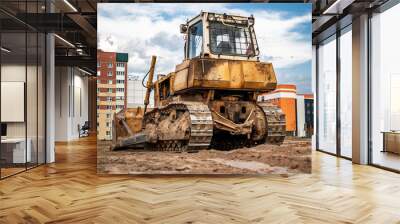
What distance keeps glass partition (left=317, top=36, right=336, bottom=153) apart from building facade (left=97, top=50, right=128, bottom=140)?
5137 millimetres

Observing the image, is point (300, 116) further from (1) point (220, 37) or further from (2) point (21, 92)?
(2) point (21, 92)

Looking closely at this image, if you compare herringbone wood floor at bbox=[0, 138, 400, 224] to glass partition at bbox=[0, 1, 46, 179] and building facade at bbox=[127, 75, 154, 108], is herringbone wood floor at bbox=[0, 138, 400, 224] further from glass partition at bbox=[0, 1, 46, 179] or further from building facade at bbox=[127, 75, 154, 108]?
building facade at bbox=[127, 75, 154, 108]

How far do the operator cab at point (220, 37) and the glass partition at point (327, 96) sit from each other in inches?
146

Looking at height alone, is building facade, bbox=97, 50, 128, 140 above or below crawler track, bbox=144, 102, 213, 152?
above

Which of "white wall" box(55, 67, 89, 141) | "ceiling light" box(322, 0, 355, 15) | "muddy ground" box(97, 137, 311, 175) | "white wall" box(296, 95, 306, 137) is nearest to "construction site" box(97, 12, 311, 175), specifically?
"muddy ground" box(97, 137, 311, 175)

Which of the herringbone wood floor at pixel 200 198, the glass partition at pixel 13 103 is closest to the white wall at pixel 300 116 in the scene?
the herringbone wood floor at pixel 200 198

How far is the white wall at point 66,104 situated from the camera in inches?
558

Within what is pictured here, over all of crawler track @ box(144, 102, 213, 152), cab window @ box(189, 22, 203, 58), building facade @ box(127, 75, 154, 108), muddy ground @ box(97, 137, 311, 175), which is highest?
cab window @ box(189, 22, 203, 58)

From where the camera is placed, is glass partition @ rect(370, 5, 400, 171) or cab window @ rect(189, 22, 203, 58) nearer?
cab window @ rect(189, 22, 203, 58)

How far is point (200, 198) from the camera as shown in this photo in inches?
179

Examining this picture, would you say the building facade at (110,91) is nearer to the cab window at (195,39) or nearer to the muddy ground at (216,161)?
the muddy ground at (216,161)

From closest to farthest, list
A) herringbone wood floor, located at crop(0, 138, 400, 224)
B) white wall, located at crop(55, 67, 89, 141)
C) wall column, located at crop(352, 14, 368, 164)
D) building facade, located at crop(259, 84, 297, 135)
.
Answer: herringbone wood floor, located at crop(0, 138, 400, 224) < building facade, located at crop(259, 84, 297, 135) < wall column, located at crop(352, 14, 368, 164) < white wall, located at crop(55, 67, 89, 141)

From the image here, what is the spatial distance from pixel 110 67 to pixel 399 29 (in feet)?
15.4

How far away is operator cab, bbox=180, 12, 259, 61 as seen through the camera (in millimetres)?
5887
